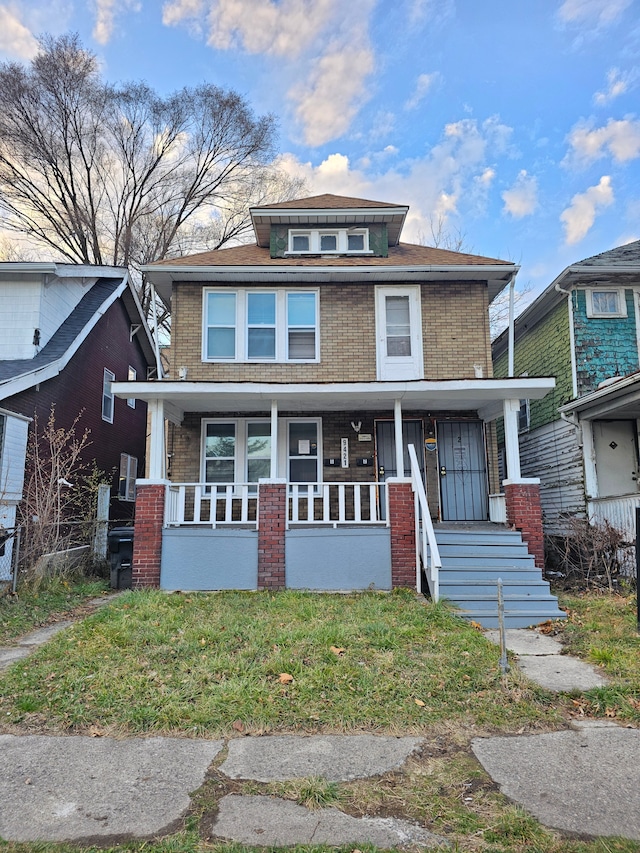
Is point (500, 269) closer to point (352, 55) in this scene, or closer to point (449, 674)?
point (352, 55)

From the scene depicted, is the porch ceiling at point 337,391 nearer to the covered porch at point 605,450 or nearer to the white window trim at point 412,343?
the white window trim at point 412,343

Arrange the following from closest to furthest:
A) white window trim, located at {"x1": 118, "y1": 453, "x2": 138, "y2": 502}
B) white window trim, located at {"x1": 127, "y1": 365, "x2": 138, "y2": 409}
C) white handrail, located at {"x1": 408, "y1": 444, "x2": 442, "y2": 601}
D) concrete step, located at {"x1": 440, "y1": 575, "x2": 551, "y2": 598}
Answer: white handrail, located at {"x1": 408, "y1": 444, "x2": 442, "y2": 601} → concrete step, located at {"x1": 440, "y1": 575, "x2": 551, "y2": 598} → white window trim, located at {"x1": 118, "y1": 453, "x2": 138, "y2": 502} → white window trim, located at {"x1": 127, "y1": 365, "x2": 138, "y2": 409}

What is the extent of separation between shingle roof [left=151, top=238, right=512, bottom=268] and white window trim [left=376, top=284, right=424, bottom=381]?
0.58m

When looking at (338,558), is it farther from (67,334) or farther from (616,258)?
(616,258)

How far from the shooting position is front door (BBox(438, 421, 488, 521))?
11.1 meters

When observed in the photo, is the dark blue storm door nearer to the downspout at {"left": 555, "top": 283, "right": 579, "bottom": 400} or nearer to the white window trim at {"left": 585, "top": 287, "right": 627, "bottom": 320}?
the downspout at {"left": 555, "top": 283, "right": 579, "bottom": 400}

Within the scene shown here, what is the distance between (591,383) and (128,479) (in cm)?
1273

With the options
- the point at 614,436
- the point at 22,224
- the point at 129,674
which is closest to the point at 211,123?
the point at 22,224

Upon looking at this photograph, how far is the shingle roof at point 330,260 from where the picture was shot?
11398 millimetres

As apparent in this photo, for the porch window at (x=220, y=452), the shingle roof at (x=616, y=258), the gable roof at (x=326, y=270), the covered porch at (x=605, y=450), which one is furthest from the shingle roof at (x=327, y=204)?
the covered porch at (x=605, y=450)

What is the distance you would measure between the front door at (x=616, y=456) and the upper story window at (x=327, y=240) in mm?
6497

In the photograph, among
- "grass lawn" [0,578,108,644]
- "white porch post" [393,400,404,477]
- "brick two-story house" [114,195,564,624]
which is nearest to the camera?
"grass lawn" [0,578,108,644]

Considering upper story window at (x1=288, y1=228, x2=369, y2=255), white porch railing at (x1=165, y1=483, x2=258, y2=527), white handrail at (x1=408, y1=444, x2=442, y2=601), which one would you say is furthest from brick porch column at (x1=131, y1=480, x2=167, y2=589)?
upper story window at (x1=288, y1=228, x2=369, y2=255)

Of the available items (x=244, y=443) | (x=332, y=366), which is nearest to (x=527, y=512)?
(x=332, y=366)
